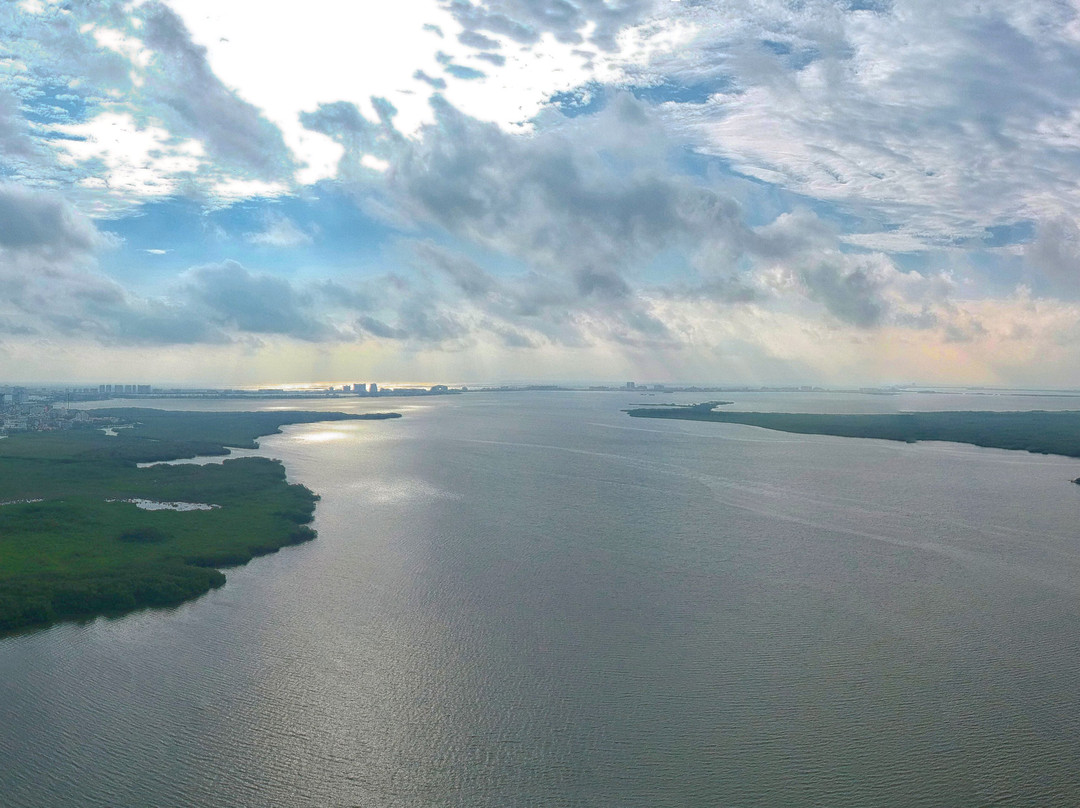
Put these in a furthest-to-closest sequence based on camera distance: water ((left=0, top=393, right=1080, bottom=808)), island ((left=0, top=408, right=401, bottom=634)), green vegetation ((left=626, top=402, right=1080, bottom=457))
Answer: green vegetation ((left=626, top=402, right=1080, bottom=457))
island ((left=0, top=408, right=401, bottom=634))
water ((left=0, top=393, right=1080, bottom=808))

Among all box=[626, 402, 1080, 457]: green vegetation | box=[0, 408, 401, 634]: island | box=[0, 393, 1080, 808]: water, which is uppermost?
box=[626, 402, 1080, 457]: green vegetation

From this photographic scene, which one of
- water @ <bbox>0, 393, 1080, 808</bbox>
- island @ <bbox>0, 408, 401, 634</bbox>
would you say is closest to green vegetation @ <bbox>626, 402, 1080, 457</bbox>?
water @ <bbox>0, 393, 1080, 808</bbox>

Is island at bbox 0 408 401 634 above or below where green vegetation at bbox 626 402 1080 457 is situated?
below

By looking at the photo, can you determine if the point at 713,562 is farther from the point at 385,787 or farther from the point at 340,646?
the point at 385,787

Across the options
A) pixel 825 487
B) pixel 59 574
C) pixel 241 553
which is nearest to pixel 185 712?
pixel 59 574

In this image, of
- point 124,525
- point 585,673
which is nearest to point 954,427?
point 585,673

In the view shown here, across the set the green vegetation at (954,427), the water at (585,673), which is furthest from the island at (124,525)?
the green vegetation at (954,427)

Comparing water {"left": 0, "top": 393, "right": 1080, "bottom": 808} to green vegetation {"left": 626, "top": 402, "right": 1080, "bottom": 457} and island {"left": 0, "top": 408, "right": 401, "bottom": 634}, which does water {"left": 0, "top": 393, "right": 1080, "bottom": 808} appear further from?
green vegetation {"left": 626, "top": 402, "right": 1080, "bottom": 457}

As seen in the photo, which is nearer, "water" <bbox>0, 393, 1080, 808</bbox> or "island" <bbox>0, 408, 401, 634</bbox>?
"water" <bbox>0, 393, 1080, 808</bbox>
